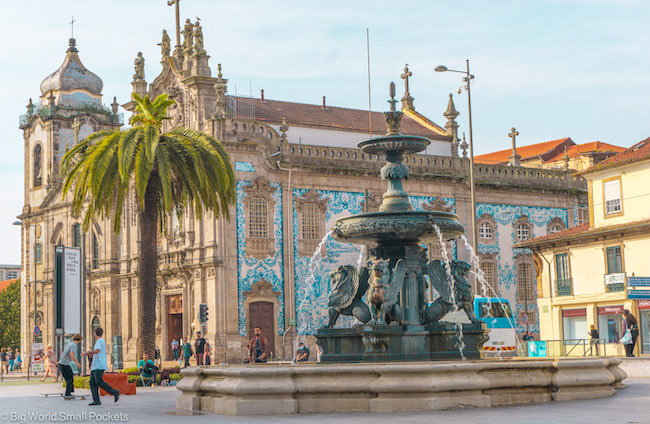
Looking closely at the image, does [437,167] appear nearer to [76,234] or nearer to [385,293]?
[76,234]

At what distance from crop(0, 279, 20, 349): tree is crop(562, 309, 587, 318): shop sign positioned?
2041 inches

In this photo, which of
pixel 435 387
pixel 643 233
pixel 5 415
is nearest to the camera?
pixel 435 387

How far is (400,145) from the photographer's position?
18.3 meters

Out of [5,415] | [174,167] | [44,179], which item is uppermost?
[44,179]

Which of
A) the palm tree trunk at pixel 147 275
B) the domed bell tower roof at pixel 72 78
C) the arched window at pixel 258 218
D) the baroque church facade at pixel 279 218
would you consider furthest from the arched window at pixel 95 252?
the palm tree trunk at pixel 147 275

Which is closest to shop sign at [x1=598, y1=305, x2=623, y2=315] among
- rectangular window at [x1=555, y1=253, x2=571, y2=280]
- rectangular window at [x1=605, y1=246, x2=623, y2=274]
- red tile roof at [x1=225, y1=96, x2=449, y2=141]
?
rectangular window at [x1=605, y1=246, x2=623, y2=274]

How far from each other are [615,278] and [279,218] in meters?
14.8

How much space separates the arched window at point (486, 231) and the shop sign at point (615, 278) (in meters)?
12.6

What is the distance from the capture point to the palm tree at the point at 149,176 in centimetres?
2677

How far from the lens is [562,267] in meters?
38.9

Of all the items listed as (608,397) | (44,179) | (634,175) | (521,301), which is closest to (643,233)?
(634,175)

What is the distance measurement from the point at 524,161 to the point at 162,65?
33289mm

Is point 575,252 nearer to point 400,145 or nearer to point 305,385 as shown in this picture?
point 400,145

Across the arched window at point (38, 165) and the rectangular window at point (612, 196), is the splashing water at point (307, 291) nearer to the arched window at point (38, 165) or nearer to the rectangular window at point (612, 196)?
the rectangular window at point (612, 196)
